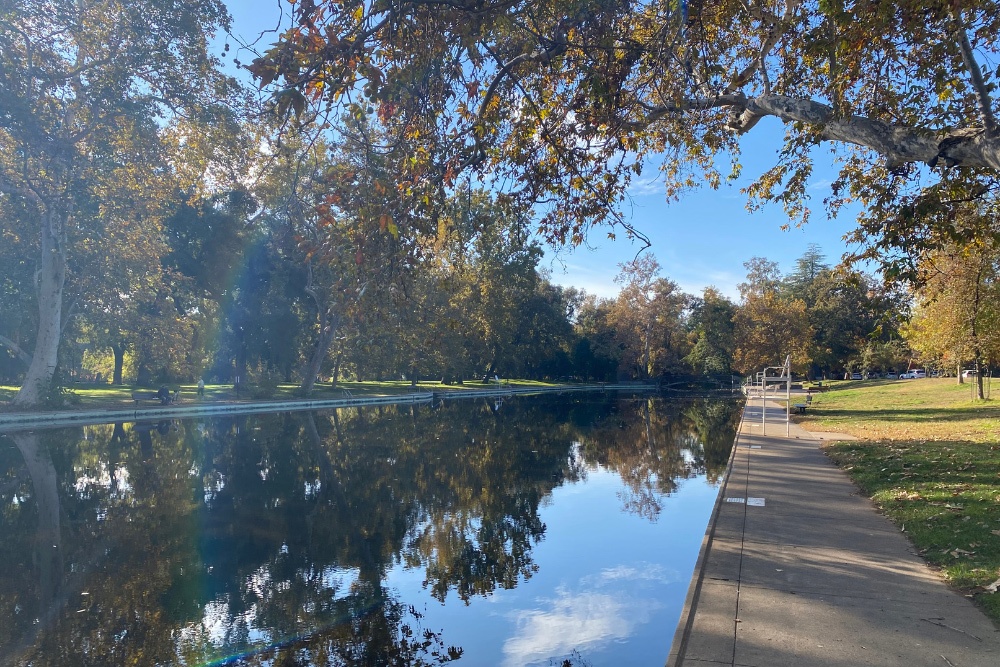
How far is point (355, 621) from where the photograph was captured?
5.88 metres

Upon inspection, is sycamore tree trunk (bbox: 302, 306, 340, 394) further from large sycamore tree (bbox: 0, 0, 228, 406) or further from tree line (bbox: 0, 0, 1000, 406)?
large sycamore tree (bbox: 0, 0, 228, 406)

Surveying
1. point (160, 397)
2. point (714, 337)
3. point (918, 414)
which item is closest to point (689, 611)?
point (918, 414)

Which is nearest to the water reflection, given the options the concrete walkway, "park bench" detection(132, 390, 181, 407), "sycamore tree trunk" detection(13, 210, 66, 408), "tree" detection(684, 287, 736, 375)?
the concrete walkway

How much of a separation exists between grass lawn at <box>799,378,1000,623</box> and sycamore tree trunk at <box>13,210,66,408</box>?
1136 inches

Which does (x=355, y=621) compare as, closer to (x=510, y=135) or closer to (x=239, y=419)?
(x=510, y=135)

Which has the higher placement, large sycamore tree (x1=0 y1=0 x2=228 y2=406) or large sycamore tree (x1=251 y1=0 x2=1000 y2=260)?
large sycamore tree (x1=0 y1=0 x2=228 y2=406)

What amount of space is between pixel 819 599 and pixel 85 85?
26678 mm

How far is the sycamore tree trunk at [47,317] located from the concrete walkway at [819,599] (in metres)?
27.9

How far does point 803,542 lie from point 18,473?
15.1m

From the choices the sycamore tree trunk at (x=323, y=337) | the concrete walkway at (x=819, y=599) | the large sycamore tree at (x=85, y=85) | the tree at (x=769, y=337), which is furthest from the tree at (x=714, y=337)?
the concrete walkway at (x=819, y=599)

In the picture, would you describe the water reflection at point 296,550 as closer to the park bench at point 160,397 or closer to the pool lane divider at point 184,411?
the pool lane divider at point 184,411

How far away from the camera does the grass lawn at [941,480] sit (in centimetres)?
623

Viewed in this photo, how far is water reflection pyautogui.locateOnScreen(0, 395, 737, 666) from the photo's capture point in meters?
5.58

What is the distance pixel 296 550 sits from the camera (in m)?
8.10
